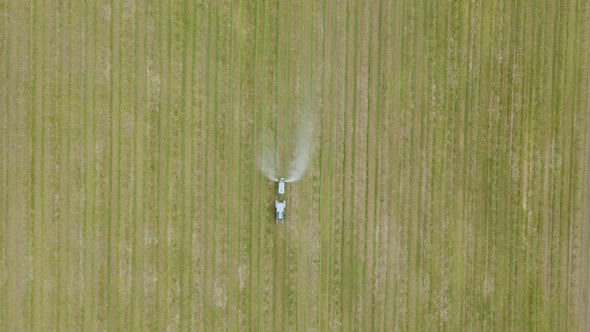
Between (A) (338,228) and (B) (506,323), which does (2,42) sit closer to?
(A) (338,228)

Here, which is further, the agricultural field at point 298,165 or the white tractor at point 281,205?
the white tractor at point 281,205

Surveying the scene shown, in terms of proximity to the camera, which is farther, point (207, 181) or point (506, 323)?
point (506, 323)

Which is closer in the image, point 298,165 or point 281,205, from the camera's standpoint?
point 281,205

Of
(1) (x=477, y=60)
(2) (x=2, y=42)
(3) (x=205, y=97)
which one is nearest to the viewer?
(2) (x=2, y=42)

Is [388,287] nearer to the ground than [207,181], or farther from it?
nearer to the ground

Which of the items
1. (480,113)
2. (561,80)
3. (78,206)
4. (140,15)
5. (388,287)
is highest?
(140,15)

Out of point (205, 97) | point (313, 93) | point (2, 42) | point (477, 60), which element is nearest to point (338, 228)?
point (313, 93)

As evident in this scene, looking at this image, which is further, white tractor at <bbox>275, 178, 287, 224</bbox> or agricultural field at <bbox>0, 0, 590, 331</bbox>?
white tractor at <bbox>275, 178, 287, 224</bbox>

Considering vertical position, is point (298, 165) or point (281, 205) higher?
point (298, 165)
